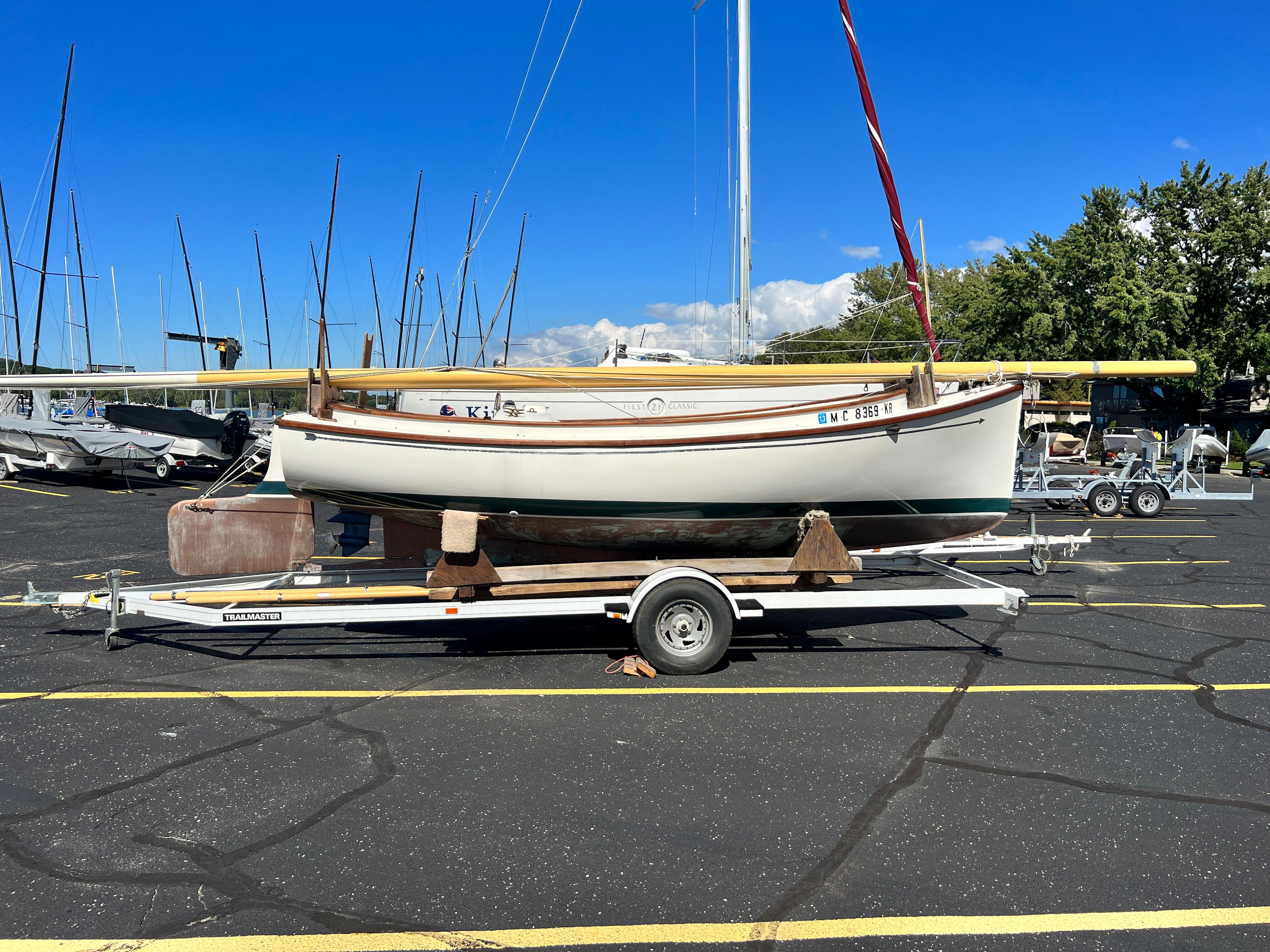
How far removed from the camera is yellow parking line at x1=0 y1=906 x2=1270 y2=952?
9.64 ft

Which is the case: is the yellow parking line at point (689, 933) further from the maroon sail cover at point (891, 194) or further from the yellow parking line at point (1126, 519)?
the yellow parking line at point (1126, 519)

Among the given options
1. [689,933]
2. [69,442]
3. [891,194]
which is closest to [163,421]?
[69,442]

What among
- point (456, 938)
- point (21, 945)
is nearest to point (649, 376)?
point (456, 938)

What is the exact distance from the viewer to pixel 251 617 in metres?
5.88

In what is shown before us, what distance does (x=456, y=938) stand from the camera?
3.00 meters

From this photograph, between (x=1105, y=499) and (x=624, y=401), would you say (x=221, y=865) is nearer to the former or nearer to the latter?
(x=624, y=401)

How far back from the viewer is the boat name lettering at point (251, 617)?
5816 millimetres

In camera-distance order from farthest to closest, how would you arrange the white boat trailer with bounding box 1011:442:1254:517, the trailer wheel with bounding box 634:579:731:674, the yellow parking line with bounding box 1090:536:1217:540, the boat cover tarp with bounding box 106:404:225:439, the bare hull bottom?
1. the boat cover tarp with bounding box 106:404:225:439
2. the white boat trailer with bounding box 1011:442:1254:517
3. the yellow parking line with bounding box 1090:536:1217:540
4. the bare hull bottom
5. the trailer wheel with bounding box 634:579:731:674

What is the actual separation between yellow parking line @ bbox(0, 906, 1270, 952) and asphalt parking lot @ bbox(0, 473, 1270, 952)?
13 mm

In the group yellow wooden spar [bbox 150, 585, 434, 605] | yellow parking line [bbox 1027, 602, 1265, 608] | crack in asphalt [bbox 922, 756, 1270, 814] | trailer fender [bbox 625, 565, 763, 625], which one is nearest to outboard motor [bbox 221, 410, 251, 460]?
yellow wooden spar [bbox 150, 585, 434, 605]

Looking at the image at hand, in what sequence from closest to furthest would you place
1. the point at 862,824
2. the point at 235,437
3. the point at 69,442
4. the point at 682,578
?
the point at 862,824 → the point at 682,578 → the point at 69,442 → the point at 235,437

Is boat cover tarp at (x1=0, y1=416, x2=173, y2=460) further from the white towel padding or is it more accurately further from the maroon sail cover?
the maroon sail cover

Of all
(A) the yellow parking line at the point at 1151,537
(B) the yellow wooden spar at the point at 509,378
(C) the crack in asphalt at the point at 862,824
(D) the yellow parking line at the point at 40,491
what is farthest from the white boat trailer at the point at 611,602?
(D) the yellow parking line at the point at 40,491

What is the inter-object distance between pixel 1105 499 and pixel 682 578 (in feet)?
41.6
